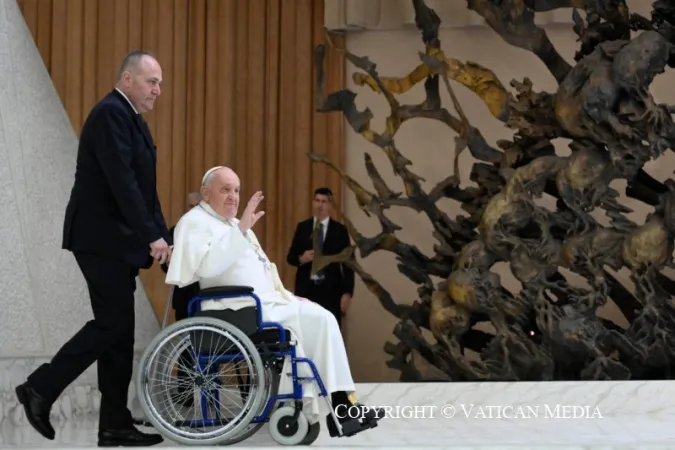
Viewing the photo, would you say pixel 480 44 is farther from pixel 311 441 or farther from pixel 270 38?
pixel 311 441

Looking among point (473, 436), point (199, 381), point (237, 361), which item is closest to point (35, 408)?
A: point (199, 381)

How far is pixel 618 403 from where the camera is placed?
628 cm

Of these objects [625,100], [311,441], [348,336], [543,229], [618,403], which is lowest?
[348,336]

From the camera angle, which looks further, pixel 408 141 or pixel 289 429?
pixel 408 141

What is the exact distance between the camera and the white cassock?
14.5 ft

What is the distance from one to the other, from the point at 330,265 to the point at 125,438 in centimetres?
394

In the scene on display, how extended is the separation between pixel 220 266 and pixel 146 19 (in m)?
5.39

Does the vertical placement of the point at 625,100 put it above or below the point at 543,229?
above

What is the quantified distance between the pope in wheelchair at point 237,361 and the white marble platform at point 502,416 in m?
0.42

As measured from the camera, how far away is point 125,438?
14.5ft

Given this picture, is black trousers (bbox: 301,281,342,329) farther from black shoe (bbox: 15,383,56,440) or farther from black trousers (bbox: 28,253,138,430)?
black shoe (bbox: 15,383,56,440)

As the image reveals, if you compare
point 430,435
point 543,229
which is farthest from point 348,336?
point 430,435

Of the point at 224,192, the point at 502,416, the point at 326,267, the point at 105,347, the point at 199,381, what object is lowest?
the point at 502,416

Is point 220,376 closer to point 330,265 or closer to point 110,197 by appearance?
point 110,197
